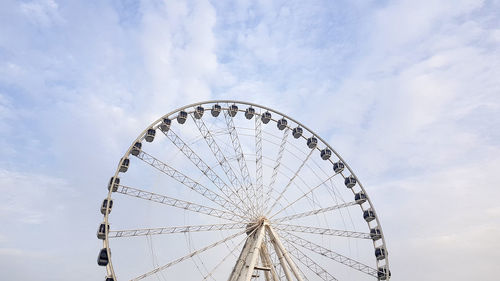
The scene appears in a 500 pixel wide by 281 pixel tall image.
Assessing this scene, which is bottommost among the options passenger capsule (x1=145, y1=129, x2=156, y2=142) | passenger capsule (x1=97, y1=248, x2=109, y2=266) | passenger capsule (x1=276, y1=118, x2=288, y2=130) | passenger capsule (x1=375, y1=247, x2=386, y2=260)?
passenger capsule (x1=375, y1=247, x2=386, y2=260)

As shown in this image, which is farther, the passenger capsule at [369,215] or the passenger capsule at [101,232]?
the passenger capsule at [369,215]

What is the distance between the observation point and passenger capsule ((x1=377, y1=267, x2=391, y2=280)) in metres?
33.8

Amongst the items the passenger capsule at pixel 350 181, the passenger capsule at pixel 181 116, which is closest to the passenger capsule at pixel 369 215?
the passenger capsule at pixel 350 181

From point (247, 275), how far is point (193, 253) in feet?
15.2

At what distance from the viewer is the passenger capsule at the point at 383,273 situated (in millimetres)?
33844

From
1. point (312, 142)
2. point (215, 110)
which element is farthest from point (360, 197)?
point (215, 110)

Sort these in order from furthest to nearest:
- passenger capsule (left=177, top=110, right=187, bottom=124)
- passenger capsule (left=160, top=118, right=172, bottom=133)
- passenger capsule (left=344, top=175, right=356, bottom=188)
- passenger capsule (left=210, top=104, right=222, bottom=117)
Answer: passenger capsule (left=344, top=175, right=356, bottom=188) → passenger capsule (left=210, top=104, right=222, bottom=117) → passenger capsule (left=177, top=110, right=187, bottom=124) → passenger capsule (left=160, top=118, right=172, bottom=133)

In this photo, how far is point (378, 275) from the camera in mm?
34094

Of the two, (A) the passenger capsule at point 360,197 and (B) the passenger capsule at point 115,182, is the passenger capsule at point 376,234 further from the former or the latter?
(B) the passenger capsule at point 115,182

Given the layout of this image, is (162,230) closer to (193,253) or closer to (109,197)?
(193,253)

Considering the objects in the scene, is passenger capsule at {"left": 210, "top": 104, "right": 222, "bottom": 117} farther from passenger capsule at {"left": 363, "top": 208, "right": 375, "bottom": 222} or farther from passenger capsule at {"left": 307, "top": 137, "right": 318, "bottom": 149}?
passenger capsule at {"left": 363, "top": 208, "right": 375, "bottom": 222}

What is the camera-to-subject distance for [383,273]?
112ft

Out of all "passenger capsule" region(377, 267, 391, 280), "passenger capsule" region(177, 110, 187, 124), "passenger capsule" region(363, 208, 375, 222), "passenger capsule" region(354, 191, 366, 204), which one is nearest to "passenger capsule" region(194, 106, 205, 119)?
"passenger capsule" region(177, 110, 187, 124)

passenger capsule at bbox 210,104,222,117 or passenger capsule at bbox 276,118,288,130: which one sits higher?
passenger capsule at bbox 210,104,222,117
